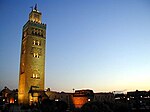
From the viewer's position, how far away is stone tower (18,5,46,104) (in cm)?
6819

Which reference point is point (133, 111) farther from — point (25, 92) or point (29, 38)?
point (29, 38)

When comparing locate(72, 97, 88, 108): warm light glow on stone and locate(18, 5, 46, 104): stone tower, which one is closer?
locate(18, 5, 46, 104): stone tower

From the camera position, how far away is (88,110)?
47.2m

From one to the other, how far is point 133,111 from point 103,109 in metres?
13.1

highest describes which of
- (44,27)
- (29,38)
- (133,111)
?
(44,27)

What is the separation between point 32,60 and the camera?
70500mm

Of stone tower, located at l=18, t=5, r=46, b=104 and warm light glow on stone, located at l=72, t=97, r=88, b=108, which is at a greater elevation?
stone tower, located at l=18, t=5, r=46, b=104

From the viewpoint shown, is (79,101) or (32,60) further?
(32,60)

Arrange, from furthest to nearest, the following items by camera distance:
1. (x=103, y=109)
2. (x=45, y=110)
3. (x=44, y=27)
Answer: (x=44, y=27) → (x=45, y=110) → (x=103, y=109)

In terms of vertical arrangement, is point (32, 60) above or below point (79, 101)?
above

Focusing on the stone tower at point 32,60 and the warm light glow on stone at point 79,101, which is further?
the warm light glow on stone at point 79,101

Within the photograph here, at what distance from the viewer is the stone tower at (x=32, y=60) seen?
68188 millimetres

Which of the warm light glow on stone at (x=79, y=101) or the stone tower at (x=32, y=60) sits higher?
the stone tower at (x=32, y=60)

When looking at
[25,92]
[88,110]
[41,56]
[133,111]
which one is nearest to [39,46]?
[41,56]
